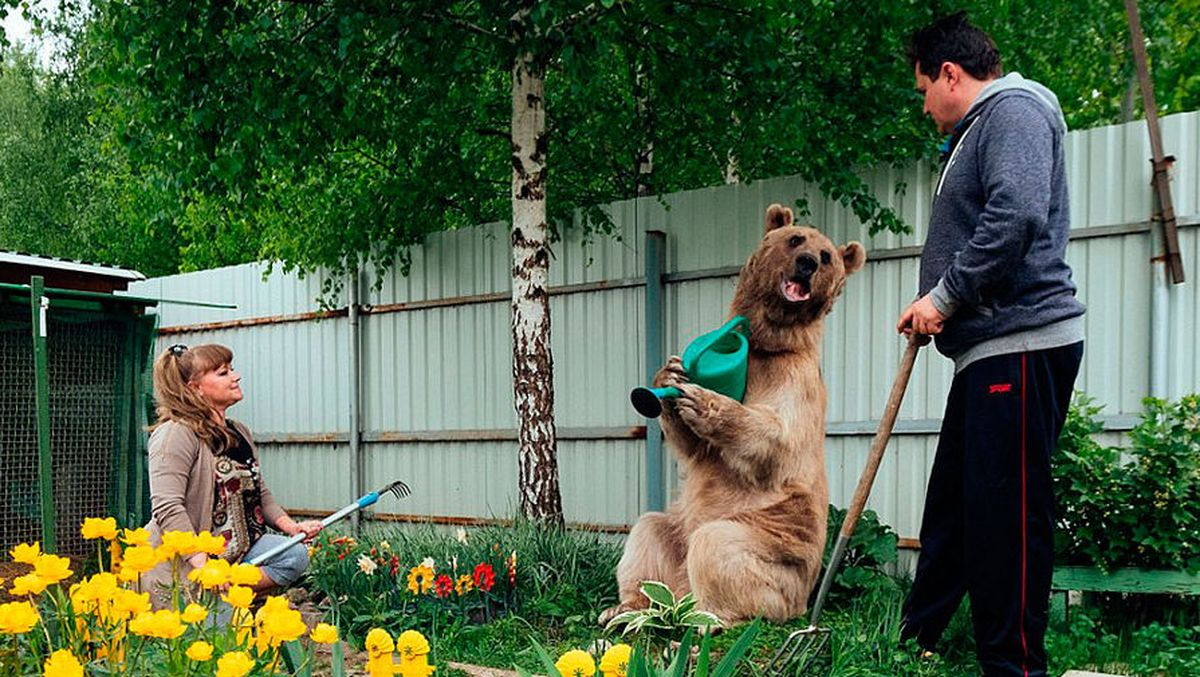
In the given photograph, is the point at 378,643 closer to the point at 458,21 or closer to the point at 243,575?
the point at 243,575

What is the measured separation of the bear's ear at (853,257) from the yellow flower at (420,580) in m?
2.16

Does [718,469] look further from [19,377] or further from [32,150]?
[32,150]

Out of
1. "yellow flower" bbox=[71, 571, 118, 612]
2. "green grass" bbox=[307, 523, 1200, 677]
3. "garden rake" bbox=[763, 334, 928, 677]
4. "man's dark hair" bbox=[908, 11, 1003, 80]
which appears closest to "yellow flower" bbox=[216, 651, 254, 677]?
"yellow flower" bbox=[71, 571, 118, 612]

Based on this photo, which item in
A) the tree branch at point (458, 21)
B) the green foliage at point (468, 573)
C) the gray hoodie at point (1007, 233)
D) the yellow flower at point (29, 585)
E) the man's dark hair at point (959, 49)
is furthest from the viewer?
the tree branch at point (458, 21)

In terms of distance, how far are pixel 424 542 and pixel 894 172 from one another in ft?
10.1

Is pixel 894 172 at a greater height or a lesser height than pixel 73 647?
greater

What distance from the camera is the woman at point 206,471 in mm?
4043

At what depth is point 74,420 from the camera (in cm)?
718

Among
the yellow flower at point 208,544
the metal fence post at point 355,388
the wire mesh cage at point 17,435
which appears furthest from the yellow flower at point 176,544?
the metal fence post at point 355,388

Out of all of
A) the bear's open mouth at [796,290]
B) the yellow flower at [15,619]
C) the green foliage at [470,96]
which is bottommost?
the yellow flower at [15,619]

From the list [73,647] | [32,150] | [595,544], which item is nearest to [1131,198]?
[595,544]

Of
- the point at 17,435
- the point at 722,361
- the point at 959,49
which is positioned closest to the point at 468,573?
the point at 722,361

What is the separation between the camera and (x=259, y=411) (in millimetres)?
9156

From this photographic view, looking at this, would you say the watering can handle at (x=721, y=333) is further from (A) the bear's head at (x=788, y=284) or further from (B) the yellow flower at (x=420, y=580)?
(B) the yellow flower at (x=420, y=580)
